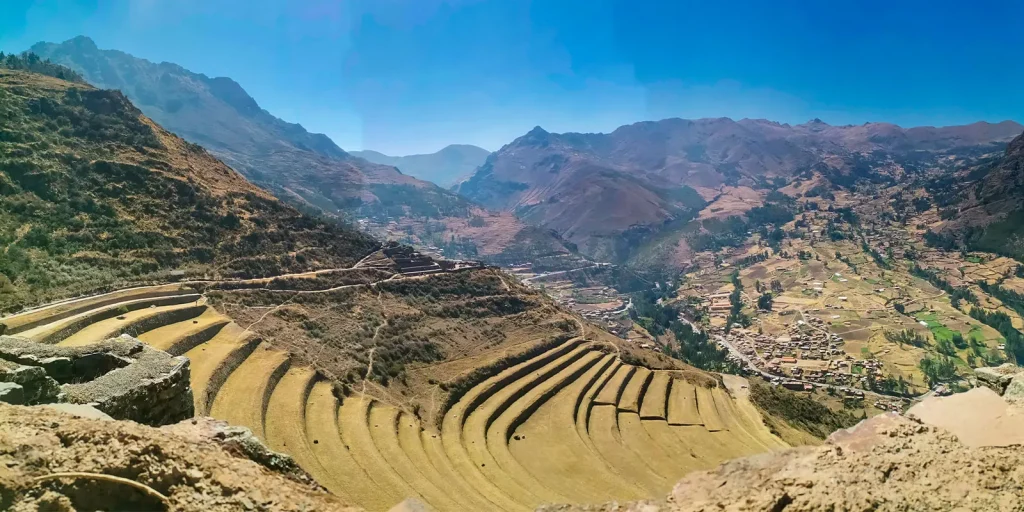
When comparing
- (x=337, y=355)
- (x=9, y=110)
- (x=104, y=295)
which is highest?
→ (x=9, y=110)

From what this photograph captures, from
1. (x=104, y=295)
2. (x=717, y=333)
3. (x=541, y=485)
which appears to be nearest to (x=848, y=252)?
(x=717, y=333)

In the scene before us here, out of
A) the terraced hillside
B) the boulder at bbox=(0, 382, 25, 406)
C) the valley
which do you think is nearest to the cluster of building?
the valley

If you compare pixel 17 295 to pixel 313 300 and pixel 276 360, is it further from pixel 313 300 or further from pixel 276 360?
pixel 313 300

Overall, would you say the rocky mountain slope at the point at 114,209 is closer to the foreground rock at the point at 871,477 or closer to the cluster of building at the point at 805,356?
the foreground rock at the point at 871,477

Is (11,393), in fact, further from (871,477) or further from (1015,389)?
(1015,389)

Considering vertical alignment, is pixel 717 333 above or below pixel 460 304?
below

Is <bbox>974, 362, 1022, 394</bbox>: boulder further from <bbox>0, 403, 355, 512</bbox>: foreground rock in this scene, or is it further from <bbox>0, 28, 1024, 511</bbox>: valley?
<bbox>0, 403, 355, 512</bbox>: foreground rock

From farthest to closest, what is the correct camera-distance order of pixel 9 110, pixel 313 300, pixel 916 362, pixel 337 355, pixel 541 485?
pixel 916 362, pixel 9 110, pixel 313 300, pixel 337 355, pixel 541 485
